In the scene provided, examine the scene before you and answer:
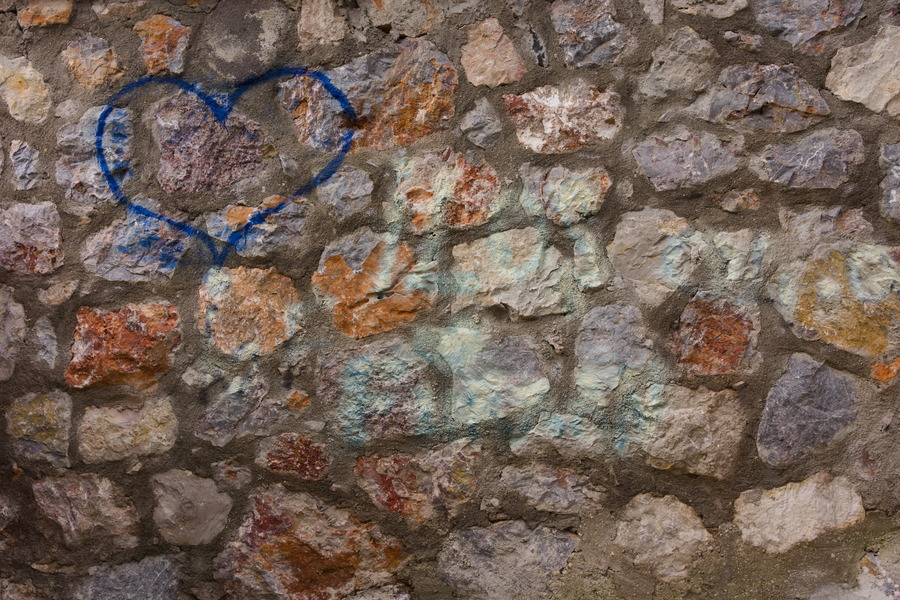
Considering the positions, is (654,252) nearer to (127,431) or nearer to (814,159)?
(814,159)

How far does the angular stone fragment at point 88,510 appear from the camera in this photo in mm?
1539

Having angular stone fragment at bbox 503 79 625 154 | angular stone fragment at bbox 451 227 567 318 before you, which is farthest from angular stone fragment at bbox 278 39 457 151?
angular stone fragment at bbox 451 227 567 318

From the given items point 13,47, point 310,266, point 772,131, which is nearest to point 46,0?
point 13,47

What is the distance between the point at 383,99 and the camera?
1.42m

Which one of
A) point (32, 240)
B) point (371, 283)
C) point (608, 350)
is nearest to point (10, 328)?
point (32, 240)

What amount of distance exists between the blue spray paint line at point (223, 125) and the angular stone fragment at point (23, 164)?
15 centimetres

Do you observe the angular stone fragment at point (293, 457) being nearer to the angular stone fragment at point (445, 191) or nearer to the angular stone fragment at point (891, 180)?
the angular stone fragment at point (445, 191)

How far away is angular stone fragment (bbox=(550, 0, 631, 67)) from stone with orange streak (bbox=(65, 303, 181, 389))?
94 cm

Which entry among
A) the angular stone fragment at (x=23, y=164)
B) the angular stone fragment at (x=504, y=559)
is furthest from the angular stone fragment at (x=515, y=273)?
the angular stone fragment at (x=23, y=164)

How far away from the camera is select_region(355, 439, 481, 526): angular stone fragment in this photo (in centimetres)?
143

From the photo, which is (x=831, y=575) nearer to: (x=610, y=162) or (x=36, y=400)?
(x=610, y=162)

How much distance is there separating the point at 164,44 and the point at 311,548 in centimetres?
106

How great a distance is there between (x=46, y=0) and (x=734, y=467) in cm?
A: 165

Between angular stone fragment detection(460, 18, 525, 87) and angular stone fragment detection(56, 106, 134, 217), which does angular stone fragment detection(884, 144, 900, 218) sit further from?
angular stone fragment detection(56, 106, 134, 217)
